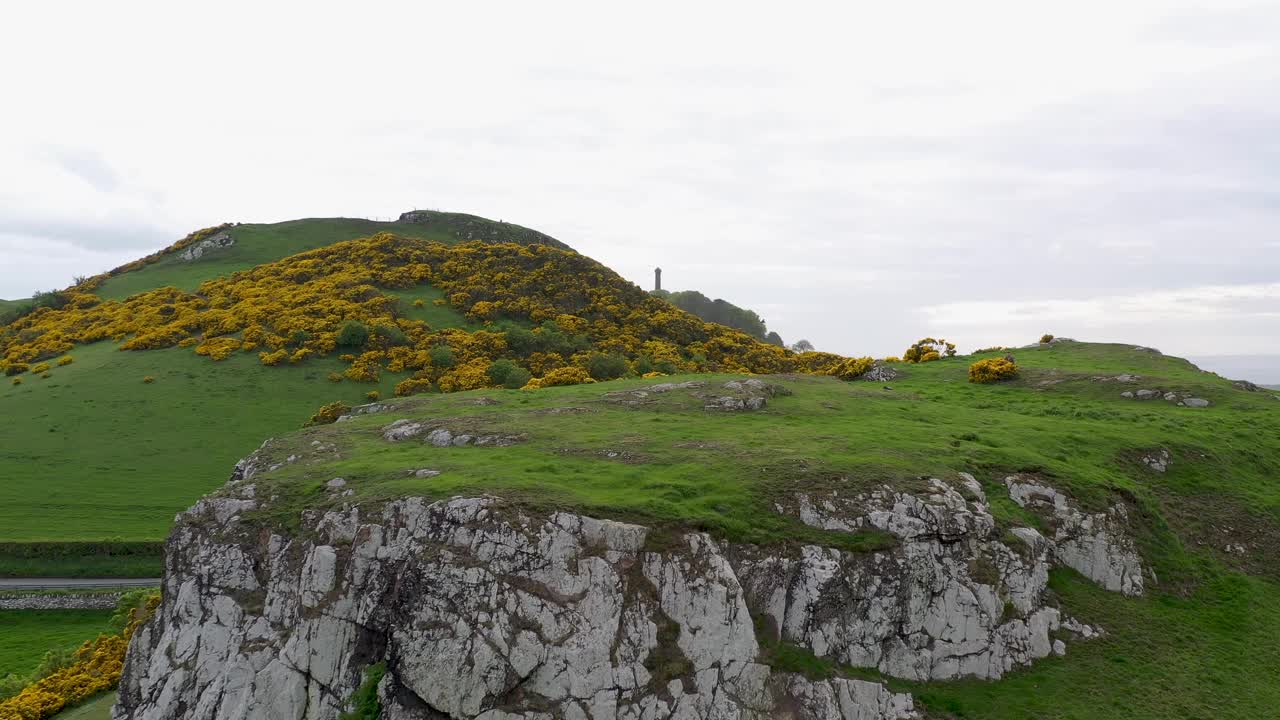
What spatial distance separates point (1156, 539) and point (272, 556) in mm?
30295

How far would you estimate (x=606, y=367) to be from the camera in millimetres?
60406

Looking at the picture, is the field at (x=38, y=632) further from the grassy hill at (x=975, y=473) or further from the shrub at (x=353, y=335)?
the shrub at (x=353, y=335)

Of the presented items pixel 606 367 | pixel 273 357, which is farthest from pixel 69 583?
pixel 606 367

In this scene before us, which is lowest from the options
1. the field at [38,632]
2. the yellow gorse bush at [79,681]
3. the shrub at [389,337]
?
the field at [38,632]

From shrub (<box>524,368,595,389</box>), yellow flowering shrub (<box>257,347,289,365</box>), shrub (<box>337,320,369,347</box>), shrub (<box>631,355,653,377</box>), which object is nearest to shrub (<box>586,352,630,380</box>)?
shrub (<box>631,355,653,377</box>)

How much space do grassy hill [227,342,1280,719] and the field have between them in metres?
21.2

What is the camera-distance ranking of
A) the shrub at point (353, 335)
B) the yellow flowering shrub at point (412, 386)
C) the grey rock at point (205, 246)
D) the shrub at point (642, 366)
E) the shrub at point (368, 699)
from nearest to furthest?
the shrub at point (368, 699) → the yellow flowering shrub at point (412, 386) → the shrub at point (642, 366) → the shrub at point (353, 335) → the grey rock at point (205, 246)

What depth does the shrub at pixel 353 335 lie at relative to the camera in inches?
2532

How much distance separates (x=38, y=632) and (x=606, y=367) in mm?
40716

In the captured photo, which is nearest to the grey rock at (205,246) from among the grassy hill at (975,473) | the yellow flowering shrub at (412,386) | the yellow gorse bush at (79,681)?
the yellow flowering shrub at (412,386)

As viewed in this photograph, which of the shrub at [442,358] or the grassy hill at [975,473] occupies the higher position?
the shrub at [442,358]

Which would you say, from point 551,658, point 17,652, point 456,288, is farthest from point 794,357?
point 17,652

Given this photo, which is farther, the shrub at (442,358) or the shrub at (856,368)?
the shrub at (442,358)

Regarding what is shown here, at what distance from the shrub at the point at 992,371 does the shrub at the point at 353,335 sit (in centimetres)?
5196
